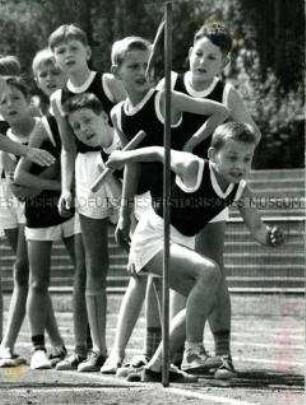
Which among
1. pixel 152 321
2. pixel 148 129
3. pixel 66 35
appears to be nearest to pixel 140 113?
pixel 148 129

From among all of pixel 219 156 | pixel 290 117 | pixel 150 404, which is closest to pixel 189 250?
pixel 219 156

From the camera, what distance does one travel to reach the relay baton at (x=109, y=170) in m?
5.83

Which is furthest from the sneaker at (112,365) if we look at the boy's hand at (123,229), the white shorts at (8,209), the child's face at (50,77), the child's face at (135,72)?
the child's face at (50,77)

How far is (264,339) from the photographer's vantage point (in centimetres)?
858

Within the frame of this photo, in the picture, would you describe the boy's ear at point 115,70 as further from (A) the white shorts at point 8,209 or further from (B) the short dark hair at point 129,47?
(A) the white shorts at point 8,209

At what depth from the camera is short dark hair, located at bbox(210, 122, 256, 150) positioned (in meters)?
5.59

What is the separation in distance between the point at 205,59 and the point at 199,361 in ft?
5.43

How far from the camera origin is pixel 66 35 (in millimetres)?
6473

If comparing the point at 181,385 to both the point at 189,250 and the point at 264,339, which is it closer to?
the point at 189,250

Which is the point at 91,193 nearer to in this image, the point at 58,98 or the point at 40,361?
the point at 58,98

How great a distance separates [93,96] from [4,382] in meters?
1.55

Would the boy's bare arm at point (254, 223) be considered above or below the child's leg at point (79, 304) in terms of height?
above

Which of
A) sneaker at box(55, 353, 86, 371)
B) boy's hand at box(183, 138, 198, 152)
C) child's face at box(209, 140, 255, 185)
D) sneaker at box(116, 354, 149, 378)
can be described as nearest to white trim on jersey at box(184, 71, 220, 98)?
boy's hand at box(183, 138, 198, 152)

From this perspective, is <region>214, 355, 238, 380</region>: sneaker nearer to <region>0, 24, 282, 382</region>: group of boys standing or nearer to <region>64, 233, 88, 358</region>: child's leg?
<region>0, 24, 282, 382</region>: group of boys standing
